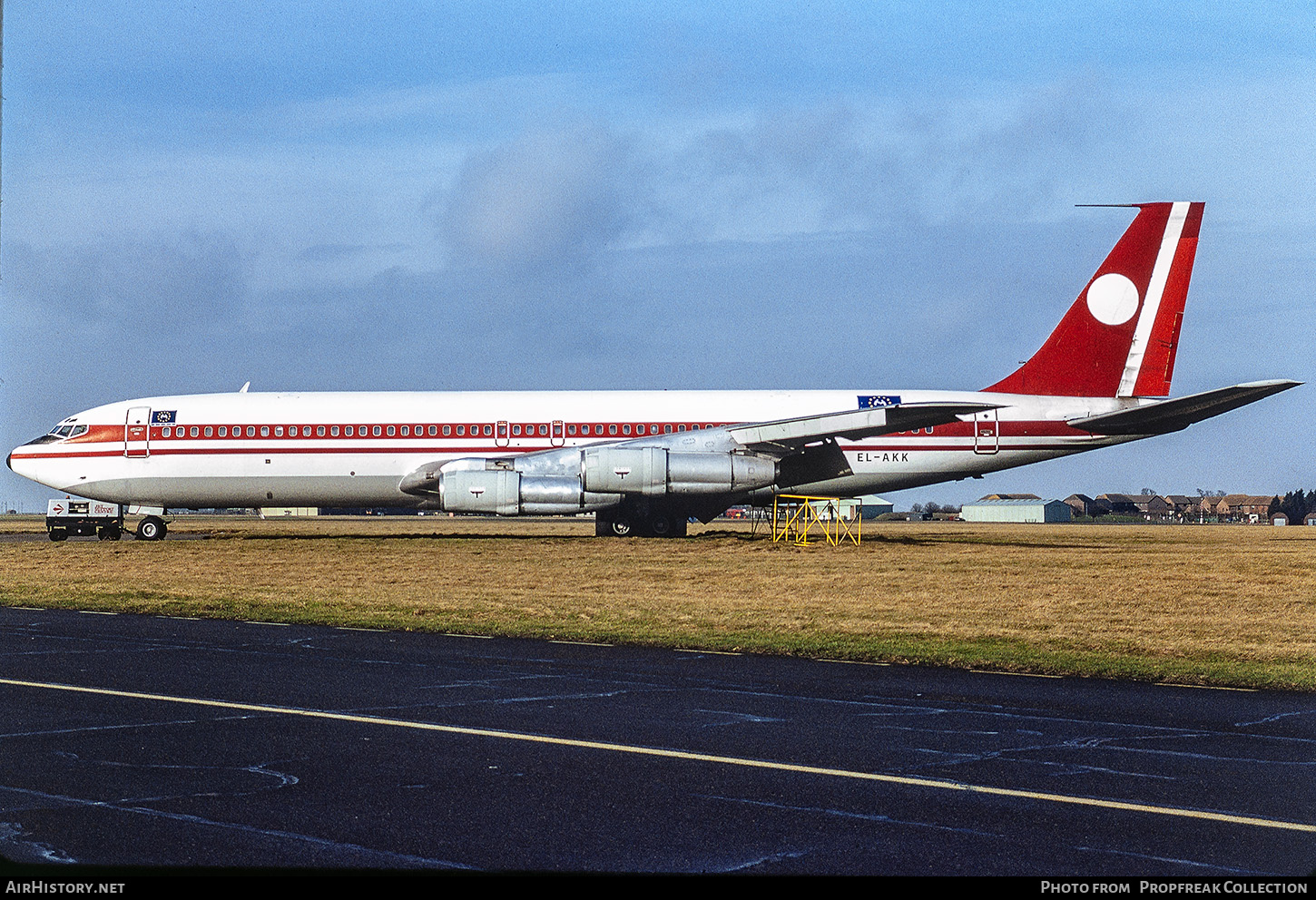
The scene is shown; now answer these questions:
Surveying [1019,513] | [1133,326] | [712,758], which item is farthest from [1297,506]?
[712,758]

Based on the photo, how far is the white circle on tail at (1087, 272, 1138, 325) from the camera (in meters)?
36.9

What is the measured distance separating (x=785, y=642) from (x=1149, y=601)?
7.52m

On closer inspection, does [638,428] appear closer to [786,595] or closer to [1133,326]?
[1133,326]

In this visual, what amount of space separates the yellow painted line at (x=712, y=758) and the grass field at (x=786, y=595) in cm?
601

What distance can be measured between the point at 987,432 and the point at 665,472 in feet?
32.4

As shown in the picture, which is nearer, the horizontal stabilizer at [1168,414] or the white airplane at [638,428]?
the horizontal stabilizer at [1168,414]

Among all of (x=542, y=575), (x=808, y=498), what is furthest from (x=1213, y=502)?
(x=542, y=575)

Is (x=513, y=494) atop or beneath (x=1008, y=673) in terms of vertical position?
atop

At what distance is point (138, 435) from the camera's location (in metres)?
36.8

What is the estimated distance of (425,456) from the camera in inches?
1409

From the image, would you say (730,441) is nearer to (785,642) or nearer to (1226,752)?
(785,642)

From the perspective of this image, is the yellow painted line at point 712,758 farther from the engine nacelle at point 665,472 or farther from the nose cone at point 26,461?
the nose cone at point 26,461

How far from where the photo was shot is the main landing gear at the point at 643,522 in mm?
35406

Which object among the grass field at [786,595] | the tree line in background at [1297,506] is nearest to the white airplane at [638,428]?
the grass field at [786,595]
